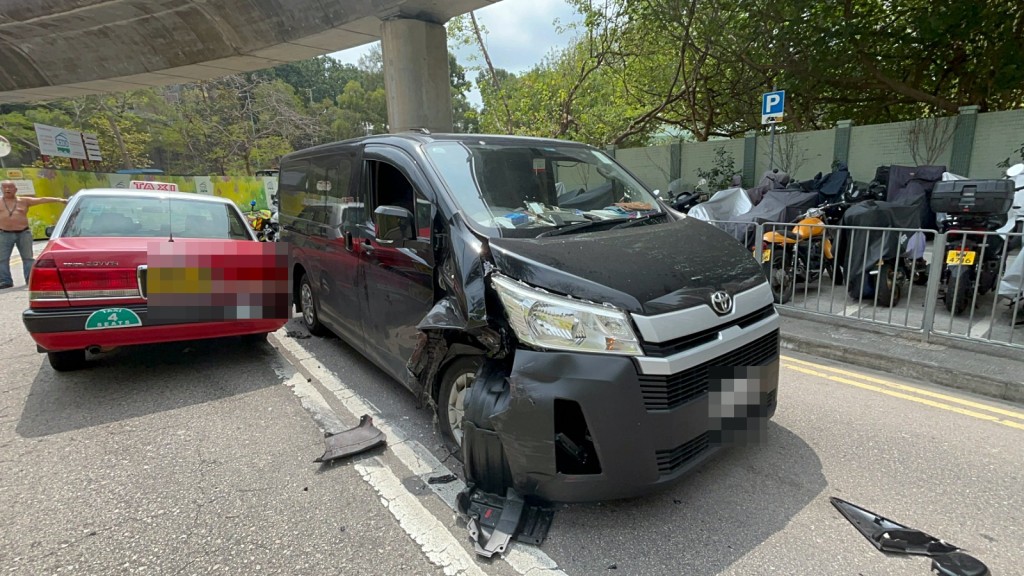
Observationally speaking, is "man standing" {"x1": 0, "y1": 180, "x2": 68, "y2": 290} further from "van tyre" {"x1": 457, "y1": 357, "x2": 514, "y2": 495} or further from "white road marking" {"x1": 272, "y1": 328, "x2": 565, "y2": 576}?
"van tyre" {"x1": 457, "y1": 357, "x2": 514, "y2": 495}

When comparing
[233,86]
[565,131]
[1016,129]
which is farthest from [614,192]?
[233,86]

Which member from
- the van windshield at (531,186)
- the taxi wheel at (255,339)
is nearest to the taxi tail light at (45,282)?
the taxi wheel at (255,339)

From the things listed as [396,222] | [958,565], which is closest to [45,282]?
[396,222]

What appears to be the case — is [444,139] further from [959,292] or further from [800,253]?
[959,292]

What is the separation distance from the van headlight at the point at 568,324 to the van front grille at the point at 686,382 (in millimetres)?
163

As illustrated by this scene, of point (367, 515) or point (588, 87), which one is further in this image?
point (588, 87)

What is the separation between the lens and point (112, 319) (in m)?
3.76

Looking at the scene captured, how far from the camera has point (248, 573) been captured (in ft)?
7.16

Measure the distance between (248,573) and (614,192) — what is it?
3219 millimetres

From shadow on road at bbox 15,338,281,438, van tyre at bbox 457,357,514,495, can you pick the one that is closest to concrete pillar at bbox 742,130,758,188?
shadow on road at bbox 15,338,281,438

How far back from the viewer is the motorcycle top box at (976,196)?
15.4ft

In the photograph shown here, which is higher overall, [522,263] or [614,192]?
[614,192]

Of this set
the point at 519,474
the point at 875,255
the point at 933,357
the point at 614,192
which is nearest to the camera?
the point at 519,474

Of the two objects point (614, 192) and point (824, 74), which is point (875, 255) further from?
point (824, 74)
